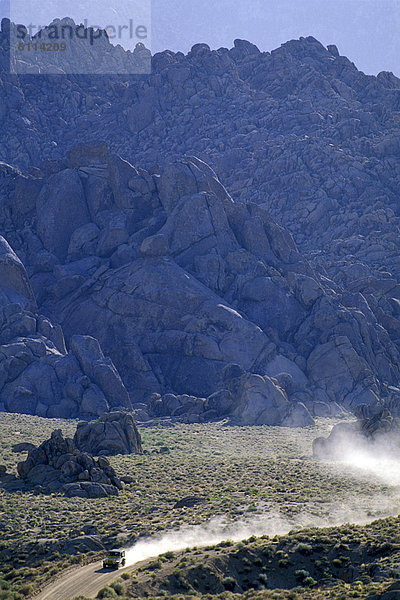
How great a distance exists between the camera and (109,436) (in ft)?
241

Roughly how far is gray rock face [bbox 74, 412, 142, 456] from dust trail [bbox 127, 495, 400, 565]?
2326 cm

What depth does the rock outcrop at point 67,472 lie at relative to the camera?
57.7 meters

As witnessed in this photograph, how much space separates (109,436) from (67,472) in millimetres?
13424

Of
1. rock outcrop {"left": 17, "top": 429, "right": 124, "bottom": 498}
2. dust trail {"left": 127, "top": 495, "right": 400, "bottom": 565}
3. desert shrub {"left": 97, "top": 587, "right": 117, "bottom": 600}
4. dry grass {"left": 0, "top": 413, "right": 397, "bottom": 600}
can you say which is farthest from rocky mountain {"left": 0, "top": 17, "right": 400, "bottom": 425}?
desert shrub {"left": 97, "top": 587, "right": 117, "bottom": 600}

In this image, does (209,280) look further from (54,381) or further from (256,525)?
(256,525)

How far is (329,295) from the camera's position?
119 metres

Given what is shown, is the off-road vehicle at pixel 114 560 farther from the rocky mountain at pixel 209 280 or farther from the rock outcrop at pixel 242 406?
the rock outcrop at pixel 242 406

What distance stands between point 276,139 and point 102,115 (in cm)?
4903

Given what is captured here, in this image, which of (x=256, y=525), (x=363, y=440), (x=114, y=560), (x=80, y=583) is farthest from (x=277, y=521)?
(x=363, y=440)

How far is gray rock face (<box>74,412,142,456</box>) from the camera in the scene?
7206 cm

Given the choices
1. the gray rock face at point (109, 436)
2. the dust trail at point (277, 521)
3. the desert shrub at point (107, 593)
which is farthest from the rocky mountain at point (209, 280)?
the desert shrub at point (107, 593)

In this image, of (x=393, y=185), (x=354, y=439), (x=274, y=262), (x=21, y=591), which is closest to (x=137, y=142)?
(x=393, y=185)

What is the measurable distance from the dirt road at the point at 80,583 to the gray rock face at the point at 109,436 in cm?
3215

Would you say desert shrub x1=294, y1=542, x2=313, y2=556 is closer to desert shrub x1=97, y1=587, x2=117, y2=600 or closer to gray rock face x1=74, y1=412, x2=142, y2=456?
desert shrub x1=97, y1=587, x2=117, y2=600
